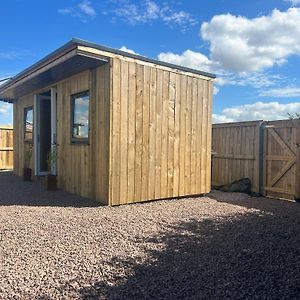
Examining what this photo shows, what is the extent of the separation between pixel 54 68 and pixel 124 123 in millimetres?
2025

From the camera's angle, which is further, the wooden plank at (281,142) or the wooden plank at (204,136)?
the wooden plank at (204,136)

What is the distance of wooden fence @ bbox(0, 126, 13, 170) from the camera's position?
1311 centimetres

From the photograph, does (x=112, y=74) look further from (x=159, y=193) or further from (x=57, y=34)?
(x=57, y=34)

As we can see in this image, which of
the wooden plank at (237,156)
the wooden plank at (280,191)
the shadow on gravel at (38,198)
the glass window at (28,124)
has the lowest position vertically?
the shadow on gravel at (38,198)

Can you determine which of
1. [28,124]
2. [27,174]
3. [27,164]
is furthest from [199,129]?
[27,164]

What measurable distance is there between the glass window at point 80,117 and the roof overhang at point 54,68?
57 cm

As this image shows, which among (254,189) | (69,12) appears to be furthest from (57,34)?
(254,189)

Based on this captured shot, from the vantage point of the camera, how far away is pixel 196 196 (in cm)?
712

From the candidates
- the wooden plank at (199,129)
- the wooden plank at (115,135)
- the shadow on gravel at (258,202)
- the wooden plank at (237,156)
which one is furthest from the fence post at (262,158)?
the wooden plank at (115,135)

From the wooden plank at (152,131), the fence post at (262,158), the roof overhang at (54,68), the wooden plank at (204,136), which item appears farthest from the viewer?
the fence post at (262,158)

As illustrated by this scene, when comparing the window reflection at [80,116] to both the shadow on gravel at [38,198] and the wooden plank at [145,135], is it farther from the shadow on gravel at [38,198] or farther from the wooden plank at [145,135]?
the shadow on gravel at [38,198]

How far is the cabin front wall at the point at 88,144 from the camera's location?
18.5 ft

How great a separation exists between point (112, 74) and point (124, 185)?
210 cm

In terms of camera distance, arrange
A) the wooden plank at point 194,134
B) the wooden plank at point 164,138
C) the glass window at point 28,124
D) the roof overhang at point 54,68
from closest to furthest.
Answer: the roof overhang at point 54,68 → the wooden plank at point 164,138 → the wooden plank at point 194,134 → the glass window at point 28,124
